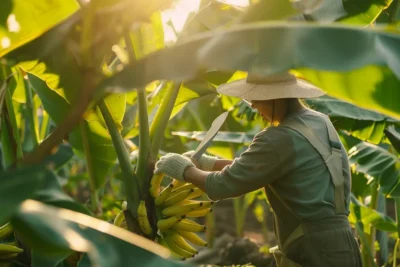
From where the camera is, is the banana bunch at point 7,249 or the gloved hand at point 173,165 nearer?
the banana bunch at point 7,249

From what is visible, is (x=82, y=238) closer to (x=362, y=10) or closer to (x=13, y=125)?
(x=13, y=125)

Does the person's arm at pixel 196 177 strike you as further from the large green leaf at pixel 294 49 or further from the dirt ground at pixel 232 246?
the large green leaf at pixel 294 49

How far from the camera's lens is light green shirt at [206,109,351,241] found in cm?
209

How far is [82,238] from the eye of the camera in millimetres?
1040

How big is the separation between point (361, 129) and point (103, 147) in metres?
1.23

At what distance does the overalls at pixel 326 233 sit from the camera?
7.12ft

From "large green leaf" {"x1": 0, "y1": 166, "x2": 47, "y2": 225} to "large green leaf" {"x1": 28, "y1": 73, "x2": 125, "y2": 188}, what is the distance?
4.09ft

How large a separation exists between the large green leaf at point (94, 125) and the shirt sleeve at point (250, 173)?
17.6 inches

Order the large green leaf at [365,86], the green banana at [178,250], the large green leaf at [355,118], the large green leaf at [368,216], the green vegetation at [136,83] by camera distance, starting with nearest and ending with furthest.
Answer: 1. the green vegetation at [136,83]
2. the large green leaf at [365,86]
3. the green banana at [178,250]
4. the large green leaf at [355,118]
5. the large green leaf at [368,216]

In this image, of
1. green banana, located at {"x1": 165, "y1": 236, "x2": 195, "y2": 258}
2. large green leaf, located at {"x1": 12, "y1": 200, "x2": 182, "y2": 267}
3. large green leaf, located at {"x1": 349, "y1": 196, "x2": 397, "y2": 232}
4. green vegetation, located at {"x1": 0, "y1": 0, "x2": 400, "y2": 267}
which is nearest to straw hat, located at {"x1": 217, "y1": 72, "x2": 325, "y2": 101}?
green vegetation, located at {"x1": 0, "y1": 0, "x2": 400, "y2": 267}

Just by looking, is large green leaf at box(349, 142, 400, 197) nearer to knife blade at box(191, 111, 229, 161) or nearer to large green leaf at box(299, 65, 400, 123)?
knife blade at box(191, 111, 229, 161)

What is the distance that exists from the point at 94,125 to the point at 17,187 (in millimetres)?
1676

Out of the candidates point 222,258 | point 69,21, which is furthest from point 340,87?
point 222,258

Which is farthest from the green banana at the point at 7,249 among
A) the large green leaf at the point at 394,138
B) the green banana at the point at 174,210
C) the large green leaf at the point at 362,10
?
the large green leaf at the point at 394,138
